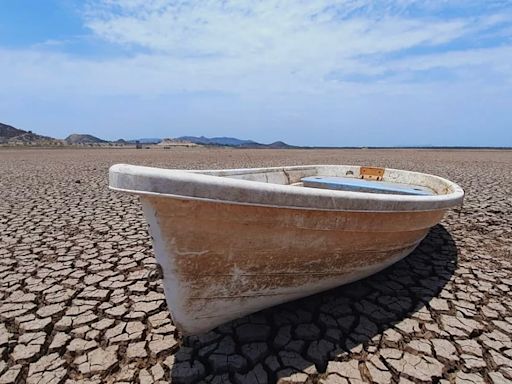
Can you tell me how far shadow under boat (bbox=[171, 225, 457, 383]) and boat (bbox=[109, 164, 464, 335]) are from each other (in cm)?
18

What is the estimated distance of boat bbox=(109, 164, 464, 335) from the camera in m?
1.76

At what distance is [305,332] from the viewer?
7.82 feet

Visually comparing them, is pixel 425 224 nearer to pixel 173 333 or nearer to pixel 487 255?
pixel 487 255

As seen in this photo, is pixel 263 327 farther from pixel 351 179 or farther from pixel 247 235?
pixel 351 179

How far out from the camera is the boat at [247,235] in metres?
1.76

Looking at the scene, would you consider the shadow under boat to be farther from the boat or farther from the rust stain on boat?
the rust stain on boat

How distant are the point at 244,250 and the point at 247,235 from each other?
0.11 meters

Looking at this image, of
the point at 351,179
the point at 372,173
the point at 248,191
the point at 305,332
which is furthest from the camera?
the point at 372,173

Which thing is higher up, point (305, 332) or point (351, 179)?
point (351, 179)

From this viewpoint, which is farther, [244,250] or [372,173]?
[372,173]

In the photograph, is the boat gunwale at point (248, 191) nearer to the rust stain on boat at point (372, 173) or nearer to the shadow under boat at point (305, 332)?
the shadow under boat at point (305, 332)

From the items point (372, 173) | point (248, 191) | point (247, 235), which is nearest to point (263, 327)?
point (247, 235)

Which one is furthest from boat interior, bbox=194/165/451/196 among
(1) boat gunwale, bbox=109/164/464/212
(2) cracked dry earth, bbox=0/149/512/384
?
(1) boat gunwale, bbox=109/164/464/212

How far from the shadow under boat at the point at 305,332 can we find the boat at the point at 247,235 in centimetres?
18
